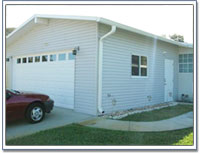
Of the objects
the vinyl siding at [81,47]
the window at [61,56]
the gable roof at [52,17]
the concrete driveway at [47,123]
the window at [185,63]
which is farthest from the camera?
the window at [185,63]

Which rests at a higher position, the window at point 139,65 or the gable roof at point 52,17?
the gable roof at point 52,17

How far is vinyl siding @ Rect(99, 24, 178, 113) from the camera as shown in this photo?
732 cm

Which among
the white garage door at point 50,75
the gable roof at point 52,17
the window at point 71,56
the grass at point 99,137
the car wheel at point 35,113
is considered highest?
the gable roof at point 52,17

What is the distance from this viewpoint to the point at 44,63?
952 cm

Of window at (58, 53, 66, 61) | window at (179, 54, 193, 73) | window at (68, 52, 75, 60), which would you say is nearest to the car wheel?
window at (68, 52, 75, 60)

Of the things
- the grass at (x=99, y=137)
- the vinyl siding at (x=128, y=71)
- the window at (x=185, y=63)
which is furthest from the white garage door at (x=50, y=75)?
the window at (x=185, y=63)

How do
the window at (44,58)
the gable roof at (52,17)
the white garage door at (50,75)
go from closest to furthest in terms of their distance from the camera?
the gable roof at (52,17), the white garage door at (50,75), the window at (44,58)

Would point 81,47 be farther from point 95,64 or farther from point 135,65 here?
point 135,65

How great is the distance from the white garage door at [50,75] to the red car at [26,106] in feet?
6.41

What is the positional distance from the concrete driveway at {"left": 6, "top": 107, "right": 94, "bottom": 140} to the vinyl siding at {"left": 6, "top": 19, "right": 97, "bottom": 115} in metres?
0.50

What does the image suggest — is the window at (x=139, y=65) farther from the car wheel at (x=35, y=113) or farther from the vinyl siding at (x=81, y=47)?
the car wheel at (x=35, y=113)

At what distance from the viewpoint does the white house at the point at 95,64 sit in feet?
23.3

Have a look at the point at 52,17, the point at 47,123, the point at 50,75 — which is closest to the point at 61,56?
the point at 50,75

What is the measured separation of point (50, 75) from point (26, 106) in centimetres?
357
